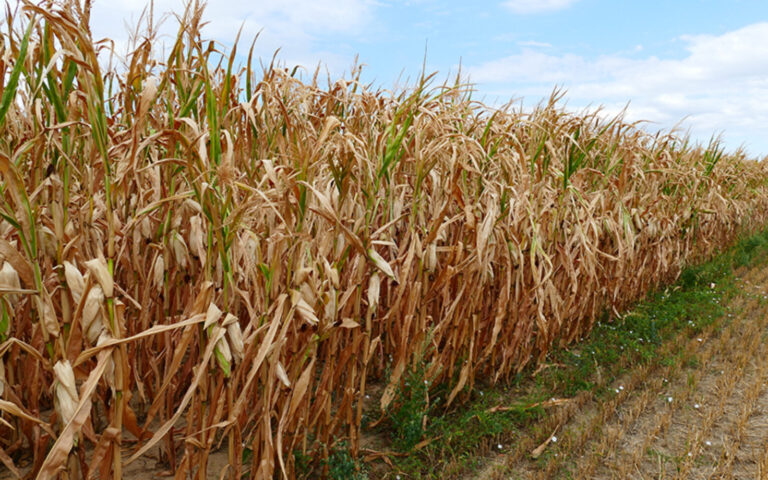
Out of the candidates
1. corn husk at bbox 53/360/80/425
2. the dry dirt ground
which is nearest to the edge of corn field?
the dry dirt ground

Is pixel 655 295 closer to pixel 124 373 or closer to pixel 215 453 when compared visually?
pixel 215 453

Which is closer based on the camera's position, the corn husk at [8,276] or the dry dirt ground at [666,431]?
the corn husk at [8,276]

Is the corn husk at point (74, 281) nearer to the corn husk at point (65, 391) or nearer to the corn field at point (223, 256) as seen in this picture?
the corn field at point (223, 256)

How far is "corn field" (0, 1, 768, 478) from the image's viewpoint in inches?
54.2

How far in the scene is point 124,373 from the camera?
1.38 meters

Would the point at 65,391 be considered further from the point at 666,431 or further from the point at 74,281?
the point at 666,431

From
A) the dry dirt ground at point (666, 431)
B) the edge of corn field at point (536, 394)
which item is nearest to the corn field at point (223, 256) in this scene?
the edge of corn field at point (536, 394)

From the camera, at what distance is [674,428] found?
296 centimetres

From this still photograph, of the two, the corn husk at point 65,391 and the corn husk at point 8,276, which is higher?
the corn husk at point 8,276

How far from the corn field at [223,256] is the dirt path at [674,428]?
54 centimetres

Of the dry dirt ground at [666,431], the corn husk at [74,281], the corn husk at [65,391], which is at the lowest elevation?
the dry dirt ground at [666,431]

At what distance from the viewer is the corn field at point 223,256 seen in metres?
1.38

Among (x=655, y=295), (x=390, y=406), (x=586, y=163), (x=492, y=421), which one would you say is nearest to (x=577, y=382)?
(x=492, y=421)

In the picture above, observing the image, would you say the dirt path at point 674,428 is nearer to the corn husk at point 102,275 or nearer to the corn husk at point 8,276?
the corn husk at point 102,275
